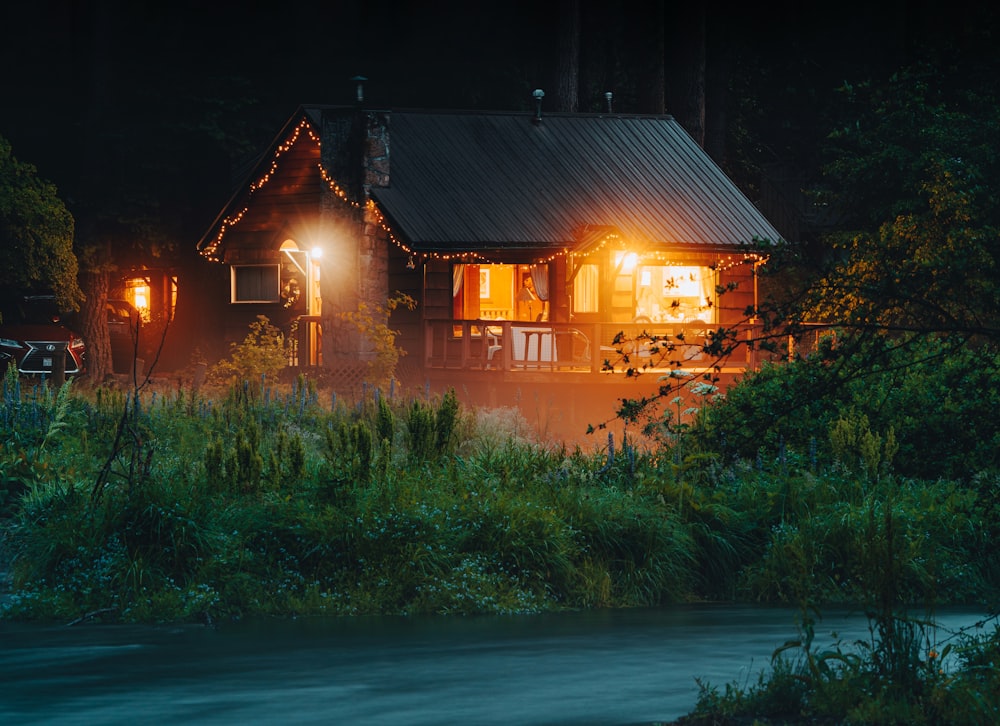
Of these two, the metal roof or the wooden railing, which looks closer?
the wooden railing

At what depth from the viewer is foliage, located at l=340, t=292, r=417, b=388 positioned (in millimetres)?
31062

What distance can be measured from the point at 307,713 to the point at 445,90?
Result: 36.1m

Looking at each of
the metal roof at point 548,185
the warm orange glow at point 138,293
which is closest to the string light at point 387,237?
the metal roof at point 548,185

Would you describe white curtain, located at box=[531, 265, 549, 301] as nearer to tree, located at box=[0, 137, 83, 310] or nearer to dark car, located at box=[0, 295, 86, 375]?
tree, located at box=[0, 137, 83, 310]

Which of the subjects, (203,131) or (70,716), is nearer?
(70,716)

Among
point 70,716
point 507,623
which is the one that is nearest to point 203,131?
point 507,623

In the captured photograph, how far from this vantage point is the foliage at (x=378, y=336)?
31062mm

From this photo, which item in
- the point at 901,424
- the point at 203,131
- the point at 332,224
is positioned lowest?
the point at 901,424

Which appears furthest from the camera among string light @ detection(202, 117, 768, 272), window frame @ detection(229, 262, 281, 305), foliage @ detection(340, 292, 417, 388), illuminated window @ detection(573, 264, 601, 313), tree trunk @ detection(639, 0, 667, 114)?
tree trunk @ detection(639, 0, 667, 114)

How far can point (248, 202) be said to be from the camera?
3694cm

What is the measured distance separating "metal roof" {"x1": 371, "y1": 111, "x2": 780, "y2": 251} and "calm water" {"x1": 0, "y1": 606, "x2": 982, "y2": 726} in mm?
19663

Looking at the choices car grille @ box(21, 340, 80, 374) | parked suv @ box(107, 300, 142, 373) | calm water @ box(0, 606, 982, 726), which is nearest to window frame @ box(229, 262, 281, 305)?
car grille @ box(21, 340, 80, 374)

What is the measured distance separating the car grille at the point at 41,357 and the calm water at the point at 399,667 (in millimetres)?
24063

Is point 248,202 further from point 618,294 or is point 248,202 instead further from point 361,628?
point 361,628
